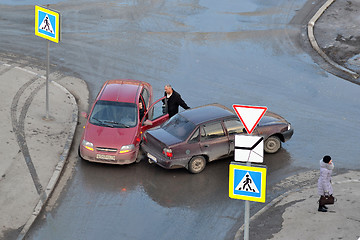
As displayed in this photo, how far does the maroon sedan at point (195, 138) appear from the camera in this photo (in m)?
17.9

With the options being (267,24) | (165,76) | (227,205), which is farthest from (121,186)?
(267,24)

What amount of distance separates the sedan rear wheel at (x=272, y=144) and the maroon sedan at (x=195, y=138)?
14 cm

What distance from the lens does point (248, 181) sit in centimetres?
1204

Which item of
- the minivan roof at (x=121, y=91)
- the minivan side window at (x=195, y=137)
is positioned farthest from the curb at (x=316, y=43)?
the minivan side window at (x=195, y=137)

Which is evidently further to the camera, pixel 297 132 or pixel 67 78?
pixel 67 78

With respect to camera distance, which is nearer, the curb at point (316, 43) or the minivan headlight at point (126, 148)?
the minivan headlight at point (126, 148)

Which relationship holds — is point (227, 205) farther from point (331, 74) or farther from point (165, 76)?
point (331, 74)

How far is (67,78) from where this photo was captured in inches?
957

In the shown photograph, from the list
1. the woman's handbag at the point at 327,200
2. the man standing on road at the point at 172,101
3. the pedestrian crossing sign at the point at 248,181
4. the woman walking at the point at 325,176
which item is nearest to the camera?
the pedestrian crossing sign at the point at 248,181

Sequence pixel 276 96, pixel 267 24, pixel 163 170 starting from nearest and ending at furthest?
pixel 163 170 → pixel 276 96 → pixel 267 24

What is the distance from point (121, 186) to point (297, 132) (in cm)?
617


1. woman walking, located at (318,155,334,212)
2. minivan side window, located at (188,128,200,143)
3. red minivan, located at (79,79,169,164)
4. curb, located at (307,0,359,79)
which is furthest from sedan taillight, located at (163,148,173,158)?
curb, located at (307,0,359,79)

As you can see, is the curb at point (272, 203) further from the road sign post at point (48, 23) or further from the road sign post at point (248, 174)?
the road sign post at point (48, 23)

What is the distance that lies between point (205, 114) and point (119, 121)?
2399 mm
